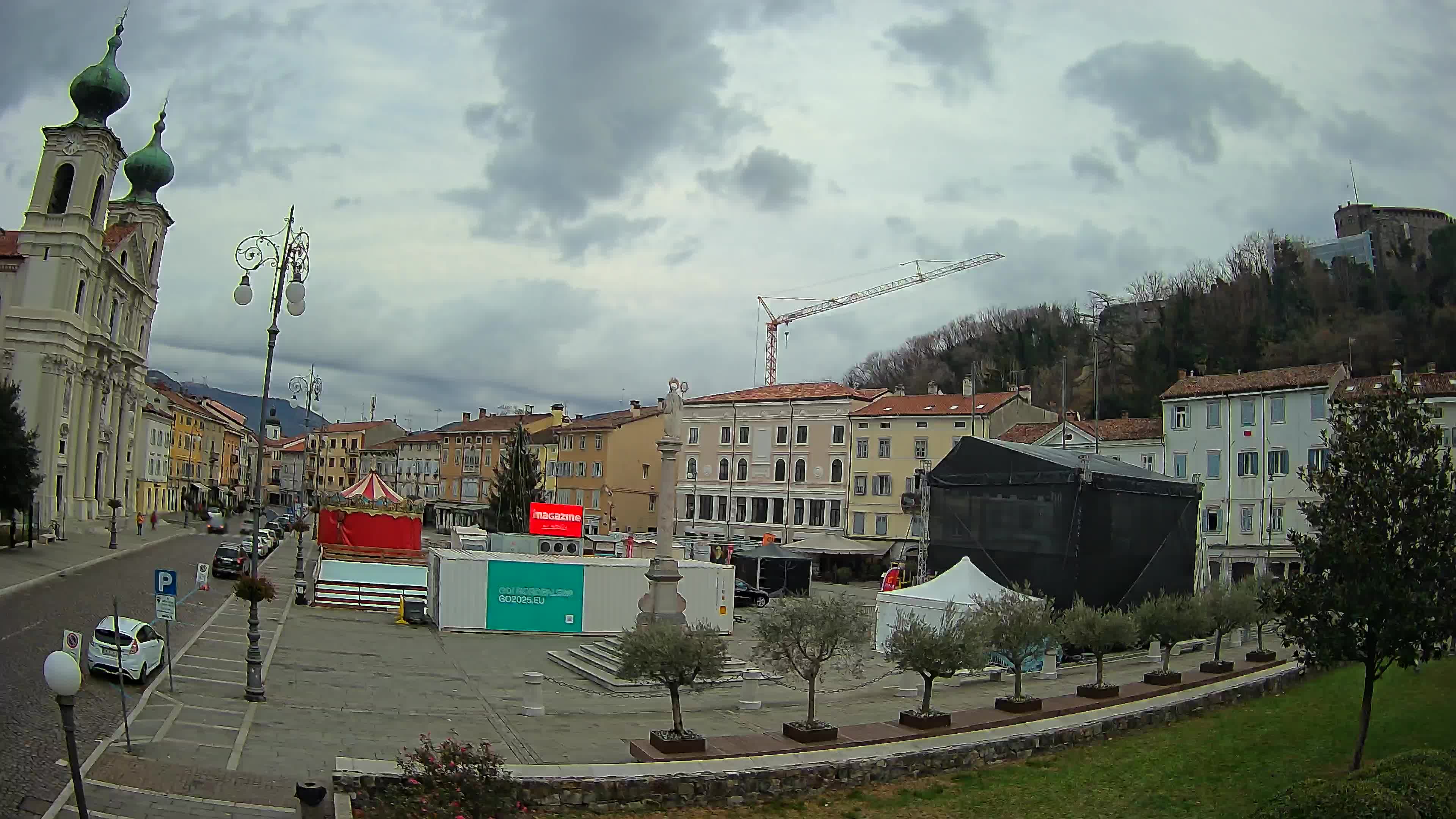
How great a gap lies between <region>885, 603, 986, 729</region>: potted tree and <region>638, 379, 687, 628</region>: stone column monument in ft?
21.3

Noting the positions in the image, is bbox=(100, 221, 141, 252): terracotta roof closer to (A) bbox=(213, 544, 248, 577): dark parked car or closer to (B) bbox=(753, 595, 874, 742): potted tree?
(A) bbox=(213, 544, 248, 577): dark parked car

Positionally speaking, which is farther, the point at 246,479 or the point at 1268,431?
the point at 246,479

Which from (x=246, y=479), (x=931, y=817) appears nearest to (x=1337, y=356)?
(x=931, y=817)

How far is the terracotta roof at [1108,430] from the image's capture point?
5672cm

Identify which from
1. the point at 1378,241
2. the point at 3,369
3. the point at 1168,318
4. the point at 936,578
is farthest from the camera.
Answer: the point at 1378,241

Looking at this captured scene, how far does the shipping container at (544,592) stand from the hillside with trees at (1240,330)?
1355 inches

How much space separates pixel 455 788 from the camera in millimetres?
11039

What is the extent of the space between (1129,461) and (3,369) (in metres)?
63.1

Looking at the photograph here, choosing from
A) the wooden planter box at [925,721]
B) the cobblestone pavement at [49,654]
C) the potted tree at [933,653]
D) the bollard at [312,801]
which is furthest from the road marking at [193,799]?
the potted tree at [933,653]

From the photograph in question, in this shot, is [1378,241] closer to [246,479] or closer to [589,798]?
[589,798]

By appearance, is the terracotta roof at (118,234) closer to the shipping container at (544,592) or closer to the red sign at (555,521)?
the red sign at (555,521)

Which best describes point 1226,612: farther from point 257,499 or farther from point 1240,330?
point 1240,330

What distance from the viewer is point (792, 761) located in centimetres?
1502

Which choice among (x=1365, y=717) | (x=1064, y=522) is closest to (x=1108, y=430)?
(x=1064, y=522)
